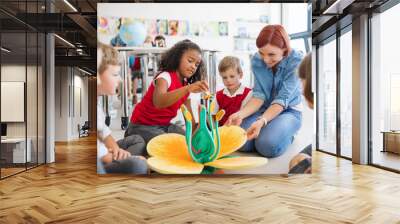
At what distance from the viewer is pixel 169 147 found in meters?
6.50

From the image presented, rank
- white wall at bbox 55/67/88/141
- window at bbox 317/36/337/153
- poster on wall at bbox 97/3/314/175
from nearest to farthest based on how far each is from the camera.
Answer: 1. poster on wall at bbox 97/3/314/175
2. window at bbox 317/36/337/153
3. white wall at bbox 55/67/88/141

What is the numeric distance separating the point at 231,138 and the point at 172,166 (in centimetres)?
108

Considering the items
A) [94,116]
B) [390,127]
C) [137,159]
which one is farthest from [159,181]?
[94,116]

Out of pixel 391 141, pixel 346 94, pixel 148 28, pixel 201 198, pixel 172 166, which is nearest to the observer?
pixel 201 198

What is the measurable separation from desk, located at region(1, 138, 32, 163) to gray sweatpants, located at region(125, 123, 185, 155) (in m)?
1.97

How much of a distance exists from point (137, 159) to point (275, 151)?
2.30 meters

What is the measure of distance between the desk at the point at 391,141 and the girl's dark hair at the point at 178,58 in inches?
147

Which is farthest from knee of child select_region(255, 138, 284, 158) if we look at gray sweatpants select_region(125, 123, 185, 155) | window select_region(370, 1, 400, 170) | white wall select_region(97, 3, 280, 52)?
window select_region(370, 1, 400, 170)

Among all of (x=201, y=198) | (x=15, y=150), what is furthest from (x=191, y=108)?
(x=15, y=150)

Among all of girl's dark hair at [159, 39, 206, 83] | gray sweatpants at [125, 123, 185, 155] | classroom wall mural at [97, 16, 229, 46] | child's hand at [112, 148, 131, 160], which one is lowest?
child's hand at [112, 148, 131, 160]

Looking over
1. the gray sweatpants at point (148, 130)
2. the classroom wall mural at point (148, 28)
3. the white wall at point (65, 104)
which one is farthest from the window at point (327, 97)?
the white wall at point (65, 104)

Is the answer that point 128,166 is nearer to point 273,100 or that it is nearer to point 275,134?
point 275,134

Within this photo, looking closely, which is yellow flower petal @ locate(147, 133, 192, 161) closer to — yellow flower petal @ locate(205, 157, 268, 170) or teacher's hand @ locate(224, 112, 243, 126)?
yellow flower petal @ locate(205, 157, 268, 170)

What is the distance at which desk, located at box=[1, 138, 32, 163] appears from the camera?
645 cm
